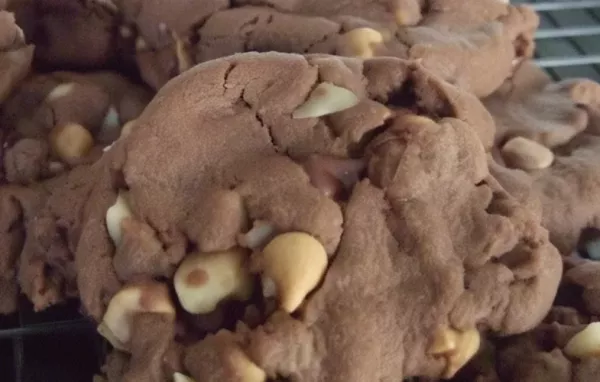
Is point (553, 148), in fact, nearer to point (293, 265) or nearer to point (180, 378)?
point (293, 265)

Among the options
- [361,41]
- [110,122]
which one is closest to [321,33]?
[361,41]

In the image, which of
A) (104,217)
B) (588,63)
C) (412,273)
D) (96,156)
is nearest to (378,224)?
(412,273)

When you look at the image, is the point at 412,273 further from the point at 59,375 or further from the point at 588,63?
the point at 588,63

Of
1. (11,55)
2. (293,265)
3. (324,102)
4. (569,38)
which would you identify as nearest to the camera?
(293,265)

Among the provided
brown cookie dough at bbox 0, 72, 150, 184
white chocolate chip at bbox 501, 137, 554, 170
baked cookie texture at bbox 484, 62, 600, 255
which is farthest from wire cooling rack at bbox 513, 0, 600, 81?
brown cookie dough at bbox 0, 72, 150, 184

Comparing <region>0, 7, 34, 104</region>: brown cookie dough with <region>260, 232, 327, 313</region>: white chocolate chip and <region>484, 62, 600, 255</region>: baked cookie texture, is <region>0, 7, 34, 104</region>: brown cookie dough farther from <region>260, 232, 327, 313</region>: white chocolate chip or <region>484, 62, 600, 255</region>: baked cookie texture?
<region>484, 62, 600, 255</region>: baked cookie texture

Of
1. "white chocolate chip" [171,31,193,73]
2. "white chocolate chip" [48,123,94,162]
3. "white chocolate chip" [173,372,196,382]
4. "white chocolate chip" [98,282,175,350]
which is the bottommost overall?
"white chocolate chip" [173,372,196,382]

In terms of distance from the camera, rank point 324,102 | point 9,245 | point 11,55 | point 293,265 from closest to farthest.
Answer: point 293,265 < point 324,102 < point 9,245 < point 11,55
